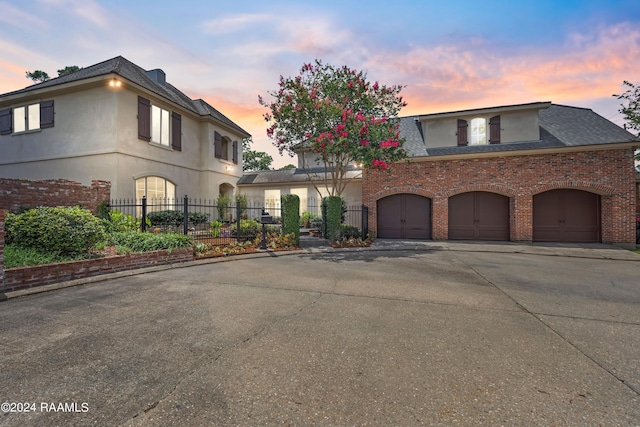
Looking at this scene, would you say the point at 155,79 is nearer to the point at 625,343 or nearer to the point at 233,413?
the point at 233,413

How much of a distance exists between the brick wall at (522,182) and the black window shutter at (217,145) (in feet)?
29.5

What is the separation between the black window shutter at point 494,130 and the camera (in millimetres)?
14078

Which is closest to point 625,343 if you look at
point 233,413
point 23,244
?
point 233,413

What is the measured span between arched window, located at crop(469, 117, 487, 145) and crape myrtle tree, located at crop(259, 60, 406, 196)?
567 centimetres

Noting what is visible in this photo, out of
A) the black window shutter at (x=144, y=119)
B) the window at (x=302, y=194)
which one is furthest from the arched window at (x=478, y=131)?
the black window shutter at (x=144, y=119)

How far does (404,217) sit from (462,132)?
217 inches

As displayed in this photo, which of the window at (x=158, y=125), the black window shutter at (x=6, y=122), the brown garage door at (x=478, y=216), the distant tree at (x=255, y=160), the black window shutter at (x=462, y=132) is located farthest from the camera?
the distant tree at (x=255, y=160)

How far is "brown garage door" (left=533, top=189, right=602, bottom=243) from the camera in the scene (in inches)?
498

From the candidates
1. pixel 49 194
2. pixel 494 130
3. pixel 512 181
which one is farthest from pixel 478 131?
pixel 49 194

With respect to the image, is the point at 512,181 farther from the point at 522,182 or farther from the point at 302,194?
the point at 302,194

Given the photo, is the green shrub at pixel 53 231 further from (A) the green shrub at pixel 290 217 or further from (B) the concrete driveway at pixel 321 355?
(A) the green shrub at pixel 290 217

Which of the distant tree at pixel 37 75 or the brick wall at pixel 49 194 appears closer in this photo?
the brick wall at pixel 49 194

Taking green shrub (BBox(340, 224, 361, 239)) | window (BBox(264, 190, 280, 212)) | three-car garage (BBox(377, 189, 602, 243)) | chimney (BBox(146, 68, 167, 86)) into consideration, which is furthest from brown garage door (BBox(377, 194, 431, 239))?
chimney (BBox(146, 68, 167, 86))

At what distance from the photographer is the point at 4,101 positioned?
12.4m
